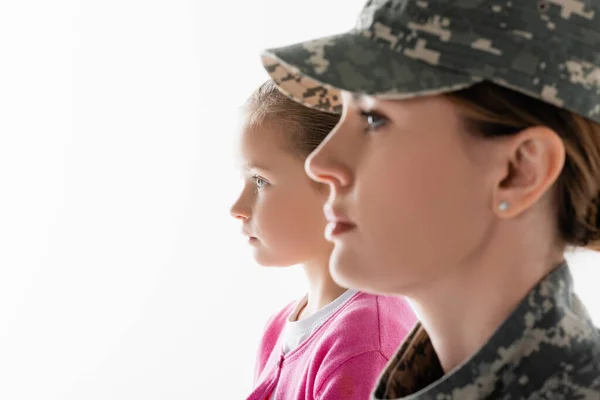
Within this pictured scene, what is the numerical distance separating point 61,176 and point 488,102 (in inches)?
66.2

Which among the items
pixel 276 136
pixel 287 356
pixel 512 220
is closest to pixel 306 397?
pixel 287 356

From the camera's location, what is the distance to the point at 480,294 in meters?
0.83

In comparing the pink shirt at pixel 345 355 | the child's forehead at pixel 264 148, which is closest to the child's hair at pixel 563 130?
the pink shirt at pixel 345 355

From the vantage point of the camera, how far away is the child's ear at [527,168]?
778mm

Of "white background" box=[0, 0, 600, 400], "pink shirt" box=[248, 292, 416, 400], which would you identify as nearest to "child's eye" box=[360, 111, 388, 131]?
"pink shirt" box=[248, 292, 416, 400]

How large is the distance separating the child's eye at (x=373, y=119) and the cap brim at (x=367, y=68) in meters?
0.05

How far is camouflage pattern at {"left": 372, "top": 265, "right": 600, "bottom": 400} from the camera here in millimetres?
774

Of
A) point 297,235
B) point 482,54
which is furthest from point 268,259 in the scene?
point 482,54

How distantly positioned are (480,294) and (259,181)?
1.85 ft

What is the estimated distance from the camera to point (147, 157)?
2.26 m

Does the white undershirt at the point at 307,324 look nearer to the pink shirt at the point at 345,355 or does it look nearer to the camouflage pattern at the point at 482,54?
the pink shirt at the point at 345,355

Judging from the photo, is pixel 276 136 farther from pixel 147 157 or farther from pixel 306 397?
pixel 147 157

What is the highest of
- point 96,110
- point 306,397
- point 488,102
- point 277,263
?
point 96,110

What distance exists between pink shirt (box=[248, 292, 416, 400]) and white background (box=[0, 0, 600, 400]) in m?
0.87
